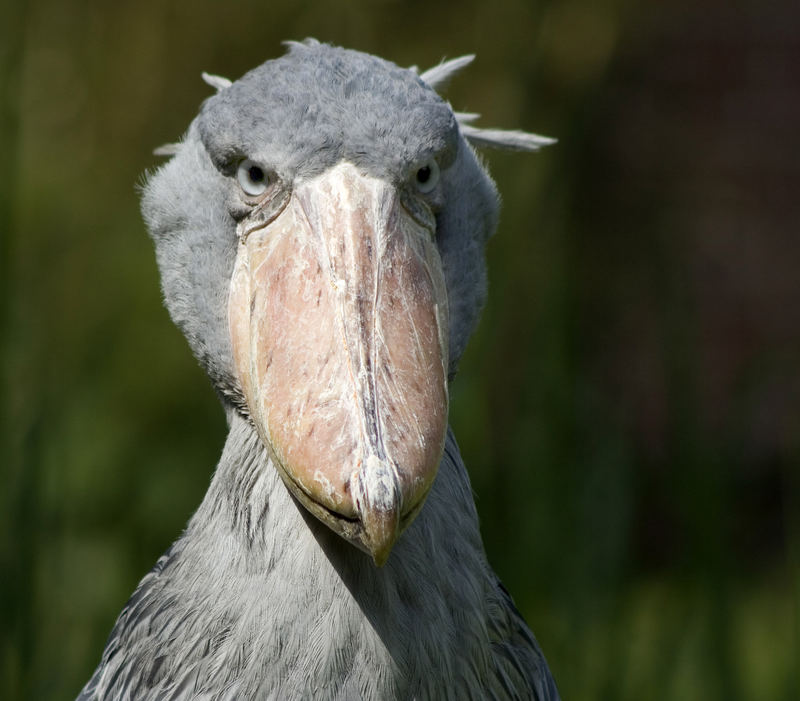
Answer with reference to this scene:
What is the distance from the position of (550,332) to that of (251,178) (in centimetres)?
135

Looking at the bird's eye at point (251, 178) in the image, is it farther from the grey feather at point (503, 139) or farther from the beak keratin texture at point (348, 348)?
the grey feather at point (503, 139)

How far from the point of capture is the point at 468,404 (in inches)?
118

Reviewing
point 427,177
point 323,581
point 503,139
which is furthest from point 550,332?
point 323,581

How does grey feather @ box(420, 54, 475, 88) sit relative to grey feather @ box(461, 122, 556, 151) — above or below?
above

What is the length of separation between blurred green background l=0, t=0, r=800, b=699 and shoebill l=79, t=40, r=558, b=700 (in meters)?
0.94

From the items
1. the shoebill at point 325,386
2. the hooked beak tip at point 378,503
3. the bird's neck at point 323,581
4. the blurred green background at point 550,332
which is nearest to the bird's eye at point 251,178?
the shoebill at point 325,386

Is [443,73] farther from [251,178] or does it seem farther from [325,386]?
[325,386]

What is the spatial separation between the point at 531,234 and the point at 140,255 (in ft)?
5.32

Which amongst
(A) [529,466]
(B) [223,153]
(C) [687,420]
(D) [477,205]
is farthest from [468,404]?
(B) [223,153]

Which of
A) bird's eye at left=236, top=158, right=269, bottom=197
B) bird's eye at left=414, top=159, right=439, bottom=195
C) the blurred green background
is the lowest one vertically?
the blurred green background

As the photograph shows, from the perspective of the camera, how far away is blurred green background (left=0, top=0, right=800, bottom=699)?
2.47 m

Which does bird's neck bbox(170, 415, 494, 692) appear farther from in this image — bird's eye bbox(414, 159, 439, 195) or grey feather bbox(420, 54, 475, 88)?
grey feather bbox(420, 54, 475, 88)

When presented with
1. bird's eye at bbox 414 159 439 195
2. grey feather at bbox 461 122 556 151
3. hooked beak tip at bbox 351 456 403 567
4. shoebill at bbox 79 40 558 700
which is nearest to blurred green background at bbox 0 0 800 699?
grey feather at bbox 461 122 556 151

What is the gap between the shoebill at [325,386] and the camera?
3.94ft
